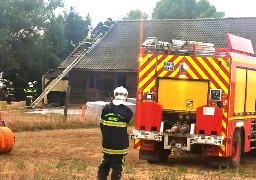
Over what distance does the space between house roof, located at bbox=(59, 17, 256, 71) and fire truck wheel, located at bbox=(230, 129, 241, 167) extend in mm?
23527

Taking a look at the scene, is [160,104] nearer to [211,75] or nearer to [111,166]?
[211,75]

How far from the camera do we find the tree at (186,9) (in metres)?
60.7

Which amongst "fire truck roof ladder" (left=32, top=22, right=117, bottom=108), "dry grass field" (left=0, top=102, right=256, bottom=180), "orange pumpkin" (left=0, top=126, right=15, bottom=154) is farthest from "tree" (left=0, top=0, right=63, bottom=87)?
"orange pumpkin" (left=0, top=126, right=15, bottom=154)

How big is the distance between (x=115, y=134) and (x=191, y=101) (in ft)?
11.9

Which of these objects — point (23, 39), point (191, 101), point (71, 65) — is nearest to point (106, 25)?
point (71, 65)

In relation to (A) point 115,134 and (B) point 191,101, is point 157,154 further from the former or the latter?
(A) point 115,134

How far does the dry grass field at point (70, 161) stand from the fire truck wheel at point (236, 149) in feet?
0.64

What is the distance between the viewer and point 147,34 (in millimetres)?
38750

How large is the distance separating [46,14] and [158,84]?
37.9m

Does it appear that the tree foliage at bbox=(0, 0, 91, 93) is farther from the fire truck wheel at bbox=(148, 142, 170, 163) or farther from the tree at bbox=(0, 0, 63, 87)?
the fire truck wheel at bbox=(148, 142, 170, 163)

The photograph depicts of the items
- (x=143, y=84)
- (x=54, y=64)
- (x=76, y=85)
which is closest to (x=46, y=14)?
(x=54, y=64)

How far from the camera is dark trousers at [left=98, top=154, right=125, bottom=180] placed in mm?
8422

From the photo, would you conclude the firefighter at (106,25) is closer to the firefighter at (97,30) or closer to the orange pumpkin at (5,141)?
the firefighter at (97,30)

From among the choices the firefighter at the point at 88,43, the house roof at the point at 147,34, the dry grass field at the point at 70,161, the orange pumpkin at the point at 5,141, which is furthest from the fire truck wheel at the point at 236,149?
the firefighter at the point at 88,43
